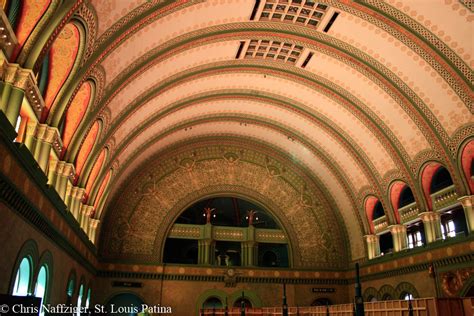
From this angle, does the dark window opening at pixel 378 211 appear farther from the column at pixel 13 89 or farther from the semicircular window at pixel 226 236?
the column at pixel 13 89

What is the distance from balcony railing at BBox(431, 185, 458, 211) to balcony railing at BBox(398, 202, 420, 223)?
79cm

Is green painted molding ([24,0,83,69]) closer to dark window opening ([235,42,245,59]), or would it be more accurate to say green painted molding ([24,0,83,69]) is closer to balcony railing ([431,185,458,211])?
dark window opening ([235,42,245,59])

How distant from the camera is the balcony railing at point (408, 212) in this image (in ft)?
58.4

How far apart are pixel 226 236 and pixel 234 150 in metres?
4.86

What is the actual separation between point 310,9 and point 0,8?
10.1m

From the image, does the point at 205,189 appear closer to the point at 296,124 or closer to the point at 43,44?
the point at 296,124

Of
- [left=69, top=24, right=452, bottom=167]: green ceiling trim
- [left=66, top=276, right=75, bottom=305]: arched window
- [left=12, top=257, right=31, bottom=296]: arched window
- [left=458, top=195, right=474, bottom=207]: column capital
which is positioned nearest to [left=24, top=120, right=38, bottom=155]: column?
[left=12, top=257, right=31, bottom=296]: arched window

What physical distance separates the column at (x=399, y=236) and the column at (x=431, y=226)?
1848mm

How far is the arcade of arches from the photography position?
30.9 feet

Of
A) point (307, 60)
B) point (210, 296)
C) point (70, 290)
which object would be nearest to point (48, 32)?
point (70, 290)

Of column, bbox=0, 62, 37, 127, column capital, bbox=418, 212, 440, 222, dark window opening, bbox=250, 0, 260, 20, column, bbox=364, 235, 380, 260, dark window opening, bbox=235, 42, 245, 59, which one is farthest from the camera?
column, bbox=364, 235, 380, 260

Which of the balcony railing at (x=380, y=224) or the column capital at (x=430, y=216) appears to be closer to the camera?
the column capital at (x=430, y=216)

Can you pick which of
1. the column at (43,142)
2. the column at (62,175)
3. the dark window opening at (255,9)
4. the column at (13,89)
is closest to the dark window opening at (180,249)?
the column at (62,175)

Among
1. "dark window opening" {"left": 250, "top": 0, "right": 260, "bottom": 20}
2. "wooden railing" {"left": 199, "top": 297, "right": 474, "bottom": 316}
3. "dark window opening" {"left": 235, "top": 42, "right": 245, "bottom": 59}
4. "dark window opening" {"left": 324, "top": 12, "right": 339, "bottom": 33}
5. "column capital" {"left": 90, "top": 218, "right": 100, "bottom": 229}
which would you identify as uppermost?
"dark window opening" {"left": 235, "top": 42, "right": 245, "bottom": 59}
